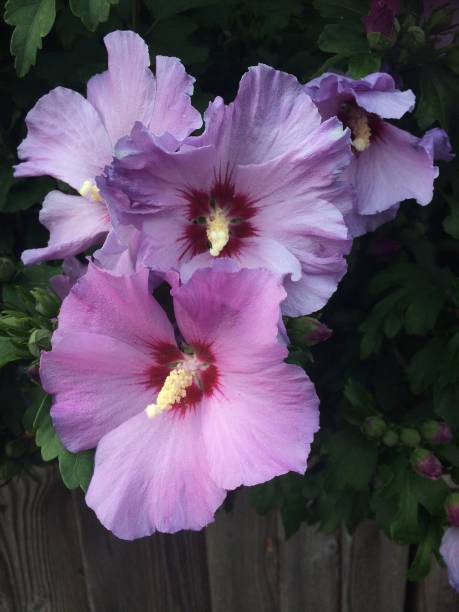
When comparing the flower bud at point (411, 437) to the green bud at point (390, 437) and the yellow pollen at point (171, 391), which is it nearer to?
the green bud at point (390, 437)

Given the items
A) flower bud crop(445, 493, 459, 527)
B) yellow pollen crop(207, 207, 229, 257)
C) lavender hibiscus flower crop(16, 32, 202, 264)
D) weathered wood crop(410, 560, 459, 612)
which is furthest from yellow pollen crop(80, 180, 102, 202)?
weathered wood crop(410, 560, 459, 612)

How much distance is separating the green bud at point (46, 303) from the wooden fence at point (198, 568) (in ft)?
2.46

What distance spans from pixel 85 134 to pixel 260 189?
0.18 meters

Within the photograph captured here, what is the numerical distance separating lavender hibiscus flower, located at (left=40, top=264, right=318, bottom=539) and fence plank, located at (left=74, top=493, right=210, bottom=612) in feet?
2.96

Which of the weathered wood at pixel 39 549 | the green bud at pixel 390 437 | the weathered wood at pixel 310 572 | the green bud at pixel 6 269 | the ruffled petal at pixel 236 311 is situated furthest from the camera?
the weathered wood at pixel 310 572

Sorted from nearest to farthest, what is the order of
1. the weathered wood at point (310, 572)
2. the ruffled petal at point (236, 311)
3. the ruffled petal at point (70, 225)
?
the ruffled petal at point (236, 311) < the ruffled petal at point (70, 225) < the weathered wood at point (310, 572)

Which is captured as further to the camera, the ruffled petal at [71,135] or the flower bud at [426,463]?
the flower bud at [426,463]

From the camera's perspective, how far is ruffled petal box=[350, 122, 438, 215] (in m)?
0.68

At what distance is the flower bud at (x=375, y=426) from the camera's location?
0.95 m

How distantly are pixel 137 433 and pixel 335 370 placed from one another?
0.49 meters

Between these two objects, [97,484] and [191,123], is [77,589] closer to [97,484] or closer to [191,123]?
[97,484]

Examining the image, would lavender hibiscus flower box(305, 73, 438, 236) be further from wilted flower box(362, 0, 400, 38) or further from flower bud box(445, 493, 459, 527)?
flower bud box(445, 493, 459, 527)

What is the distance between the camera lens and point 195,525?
59 centimetres

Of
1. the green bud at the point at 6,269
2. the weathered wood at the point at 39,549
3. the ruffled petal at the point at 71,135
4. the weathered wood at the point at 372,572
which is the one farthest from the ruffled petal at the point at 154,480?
the weathered wood at the point at 372,572
